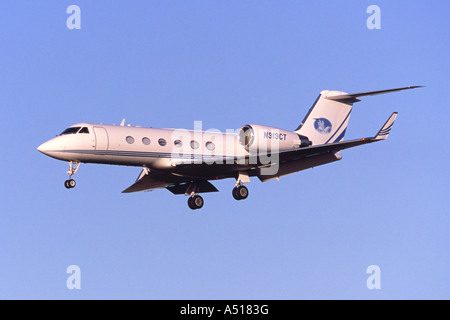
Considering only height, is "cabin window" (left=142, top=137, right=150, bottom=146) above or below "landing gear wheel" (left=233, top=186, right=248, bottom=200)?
above

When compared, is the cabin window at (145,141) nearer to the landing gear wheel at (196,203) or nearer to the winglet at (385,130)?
the landing gear wheel at (196,203)

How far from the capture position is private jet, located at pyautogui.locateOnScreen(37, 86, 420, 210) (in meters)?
29.4

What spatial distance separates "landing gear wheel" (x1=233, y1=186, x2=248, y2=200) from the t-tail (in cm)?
328

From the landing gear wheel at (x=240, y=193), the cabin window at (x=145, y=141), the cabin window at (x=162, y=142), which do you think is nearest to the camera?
the cabin window at (x=145, y=141)

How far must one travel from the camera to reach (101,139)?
1156 inches

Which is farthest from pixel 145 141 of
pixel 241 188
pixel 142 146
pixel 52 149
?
pixel 241 188

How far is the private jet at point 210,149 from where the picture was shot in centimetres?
2936

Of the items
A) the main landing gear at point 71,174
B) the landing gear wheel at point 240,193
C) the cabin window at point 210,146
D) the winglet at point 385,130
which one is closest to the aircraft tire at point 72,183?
the main landing gear at point 71,174

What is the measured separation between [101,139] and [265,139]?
5.78 meters

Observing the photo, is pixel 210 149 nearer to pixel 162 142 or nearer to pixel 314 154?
pixel 162 142

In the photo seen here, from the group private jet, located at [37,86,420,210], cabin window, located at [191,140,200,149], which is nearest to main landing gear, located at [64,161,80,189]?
private jet, located at [37,86,420,210]

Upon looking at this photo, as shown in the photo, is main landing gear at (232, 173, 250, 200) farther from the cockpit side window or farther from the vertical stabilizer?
the cockpit side window
